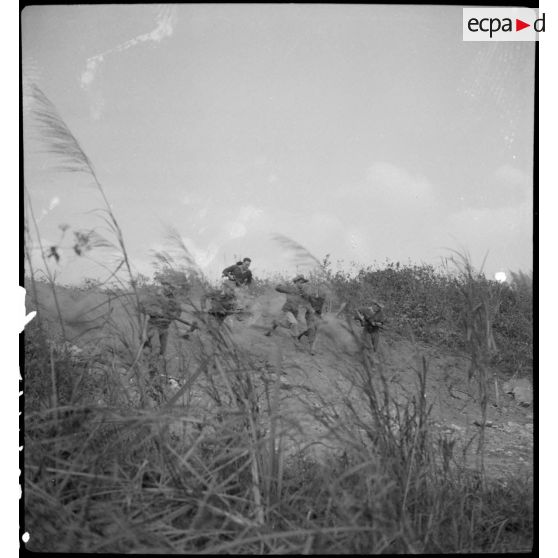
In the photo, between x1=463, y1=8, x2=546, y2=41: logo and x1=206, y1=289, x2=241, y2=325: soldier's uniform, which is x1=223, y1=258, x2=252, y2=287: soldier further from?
x1=463, y1=8, x2=546, y2=41: logo

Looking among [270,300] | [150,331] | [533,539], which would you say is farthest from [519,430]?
[150,331]

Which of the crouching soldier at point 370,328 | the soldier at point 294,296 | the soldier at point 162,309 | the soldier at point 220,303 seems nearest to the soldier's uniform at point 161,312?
the soldier at point 162,309

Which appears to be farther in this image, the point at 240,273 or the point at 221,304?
the point at 240,273

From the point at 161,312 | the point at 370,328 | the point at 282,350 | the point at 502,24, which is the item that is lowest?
the point at 282,350

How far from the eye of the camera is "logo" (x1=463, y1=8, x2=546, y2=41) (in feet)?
7.31

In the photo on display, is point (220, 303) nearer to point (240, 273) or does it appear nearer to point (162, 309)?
point (162, 309)

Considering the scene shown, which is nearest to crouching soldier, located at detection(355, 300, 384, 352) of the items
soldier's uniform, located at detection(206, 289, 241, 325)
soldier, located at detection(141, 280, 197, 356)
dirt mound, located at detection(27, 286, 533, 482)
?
dirt mound, located at detection(27, 286, 533, 482)

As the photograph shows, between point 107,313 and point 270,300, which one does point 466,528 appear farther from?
point 107,313

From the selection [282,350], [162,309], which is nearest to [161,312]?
[162,309]

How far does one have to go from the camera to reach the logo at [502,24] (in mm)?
2229

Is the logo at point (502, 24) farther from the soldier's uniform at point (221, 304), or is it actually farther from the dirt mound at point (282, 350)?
the soldier's uniform at point (221, 304)

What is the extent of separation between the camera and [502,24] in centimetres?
229

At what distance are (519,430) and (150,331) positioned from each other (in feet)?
13.5

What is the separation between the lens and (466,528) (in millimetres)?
1916
